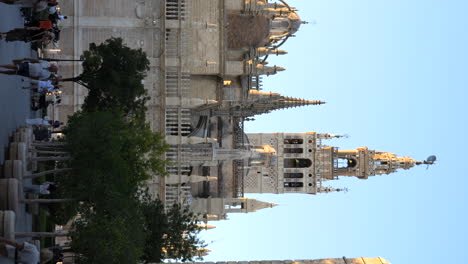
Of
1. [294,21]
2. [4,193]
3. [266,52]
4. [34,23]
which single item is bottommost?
[4,193]

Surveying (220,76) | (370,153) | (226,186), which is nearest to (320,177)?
(370,153)

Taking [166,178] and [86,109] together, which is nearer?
[86,109]

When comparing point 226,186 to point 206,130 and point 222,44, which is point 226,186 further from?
point 222,44

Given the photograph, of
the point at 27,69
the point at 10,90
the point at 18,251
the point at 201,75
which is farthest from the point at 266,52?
the point at 18,251

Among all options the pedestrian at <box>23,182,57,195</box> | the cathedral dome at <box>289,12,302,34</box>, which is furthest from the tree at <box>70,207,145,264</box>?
the cathedral dome at <box>289,12,302,34</box>

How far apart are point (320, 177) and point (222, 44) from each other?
15638 mm

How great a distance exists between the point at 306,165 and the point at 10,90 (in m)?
29.4

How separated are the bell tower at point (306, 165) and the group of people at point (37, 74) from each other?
19646mm

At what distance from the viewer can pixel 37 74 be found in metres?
21.2

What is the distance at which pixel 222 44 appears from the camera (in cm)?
3775

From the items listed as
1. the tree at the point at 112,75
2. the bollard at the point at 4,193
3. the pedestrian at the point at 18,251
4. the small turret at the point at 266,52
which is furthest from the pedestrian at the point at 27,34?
the small turret at the point at 266,52

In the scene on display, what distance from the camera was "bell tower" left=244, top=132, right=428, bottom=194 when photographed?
50094mm

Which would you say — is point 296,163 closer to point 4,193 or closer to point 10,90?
point 10,90

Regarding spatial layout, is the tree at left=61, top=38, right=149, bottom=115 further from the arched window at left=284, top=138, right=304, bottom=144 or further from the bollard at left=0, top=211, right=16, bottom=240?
the arched window at left=284, top=138, right=304, bottom=144
